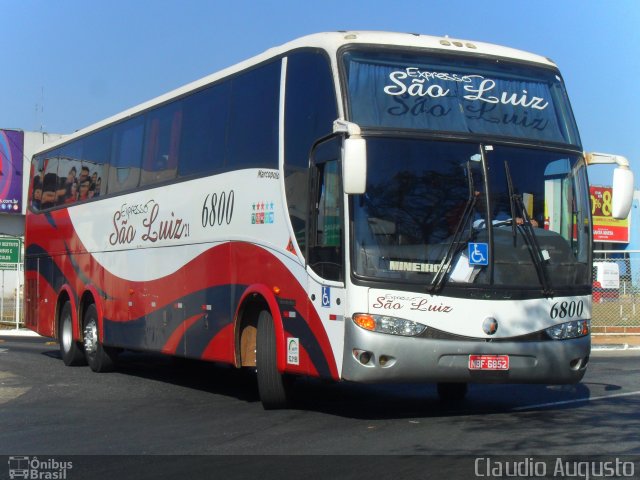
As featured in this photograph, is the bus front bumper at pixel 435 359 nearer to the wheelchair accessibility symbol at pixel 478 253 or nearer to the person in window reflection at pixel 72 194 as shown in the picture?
the wheelchair accessibility symbol at pixel 478 253

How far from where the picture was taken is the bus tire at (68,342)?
57.3 ft

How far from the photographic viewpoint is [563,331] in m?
9.99

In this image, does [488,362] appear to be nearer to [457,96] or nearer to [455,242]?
[455,242]

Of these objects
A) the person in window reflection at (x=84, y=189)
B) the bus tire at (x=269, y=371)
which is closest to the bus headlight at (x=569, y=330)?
the bus tire at (x=269, y=371)

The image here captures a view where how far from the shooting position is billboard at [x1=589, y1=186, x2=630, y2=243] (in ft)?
176

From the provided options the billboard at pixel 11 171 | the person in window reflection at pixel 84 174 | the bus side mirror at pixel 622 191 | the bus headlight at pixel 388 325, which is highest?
the billboard at pixel 11 171

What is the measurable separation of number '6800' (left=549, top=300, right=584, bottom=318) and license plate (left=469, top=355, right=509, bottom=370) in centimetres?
75

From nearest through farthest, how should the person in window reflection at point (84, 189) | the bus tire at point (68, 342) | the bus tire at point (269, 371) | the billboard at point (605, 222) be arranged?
the bus tire at point (269, 371) → the person in window reflection at point (84, 189) → the bus tire at point (68, 342) → the billboard at point (605, 222)

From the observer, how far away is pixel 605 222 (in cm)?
5619

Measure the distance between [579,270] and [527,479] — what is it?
140 inches

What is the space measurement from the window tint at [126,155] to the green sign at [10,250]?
1518 cm

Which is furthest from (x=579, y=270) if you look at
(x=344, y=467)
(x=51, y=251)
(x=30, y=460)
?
(x=51, y=251)

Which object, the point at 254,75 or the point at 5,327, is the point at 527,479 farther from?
the point at 5,327

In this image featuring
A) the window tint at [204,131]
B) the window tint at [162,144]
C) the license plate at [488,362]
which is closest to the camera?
the license plate at [488,362]
